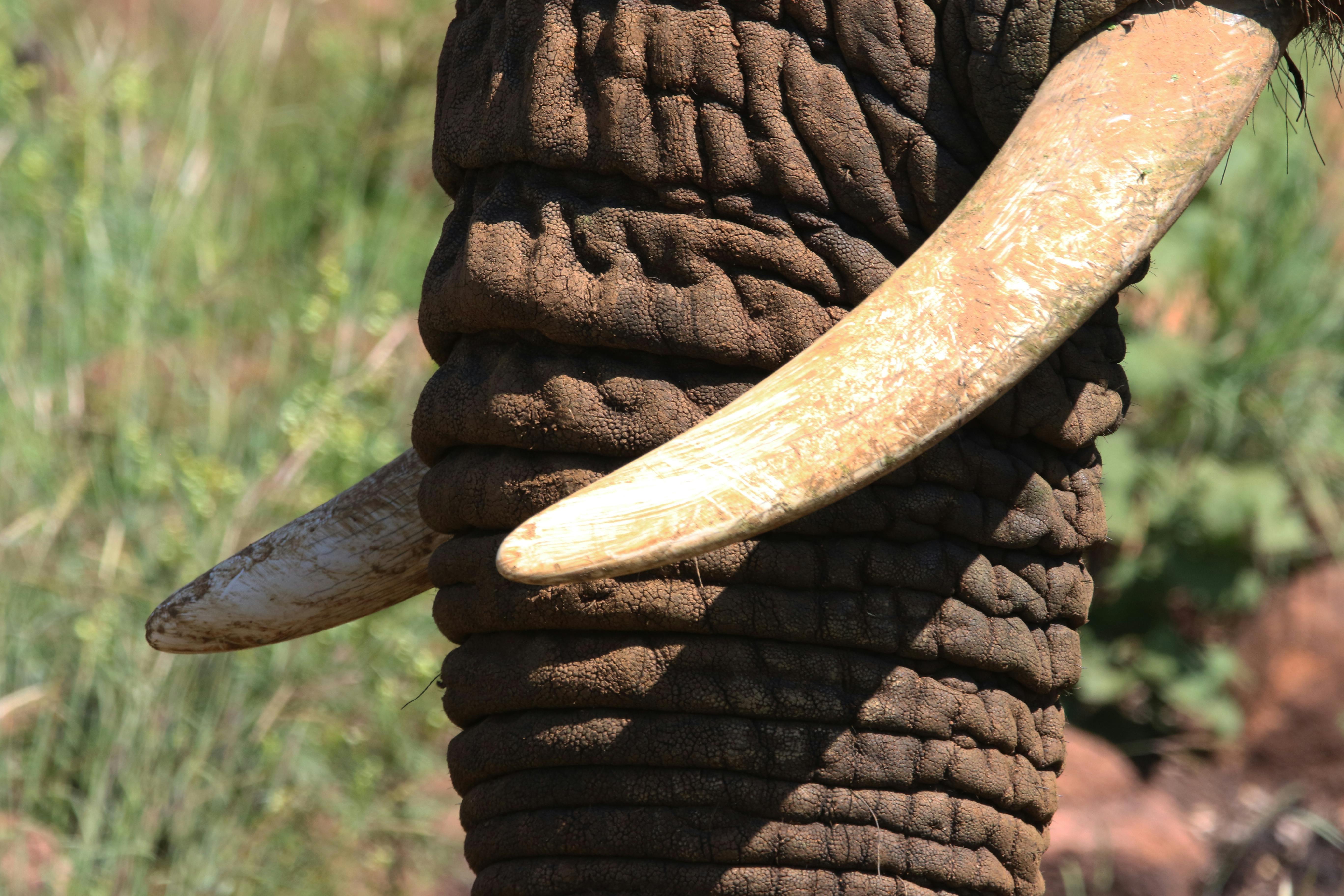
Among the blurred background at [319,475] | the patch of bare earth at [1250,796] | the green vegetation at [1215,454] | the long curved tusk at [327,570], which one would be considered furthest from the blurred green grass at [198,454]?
the green vegetation at [1215,454]

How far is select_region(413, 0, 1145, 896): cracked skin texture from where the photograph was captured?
1.28 m

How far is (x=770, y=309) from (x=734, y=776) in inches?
16.8

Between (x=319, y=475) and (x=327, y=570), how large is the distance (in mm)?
2038

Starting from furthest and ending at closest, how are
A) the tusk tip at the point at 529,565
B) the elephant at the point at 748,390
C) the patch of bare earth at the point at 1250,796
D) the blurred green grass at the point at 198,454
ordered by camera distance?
the patch of bare earth at the point at 1250,796
the blurred green grass at the point at 198,454
the elephant at the point at 748,390
the tusk tip at the point at 529,565

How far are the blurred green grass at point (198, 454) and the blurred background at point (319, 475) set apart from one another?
13 mm

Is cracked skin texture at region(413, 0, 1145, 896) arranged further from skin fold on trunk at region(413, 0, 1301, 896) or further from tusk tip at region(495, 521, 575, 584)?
tusk tip at region(495, 521, 575, 584)

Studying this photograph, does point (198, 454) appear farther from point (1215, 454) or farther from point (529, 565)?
point (1215, 454)

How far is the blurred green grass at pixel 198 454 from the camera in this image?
3.26 metres

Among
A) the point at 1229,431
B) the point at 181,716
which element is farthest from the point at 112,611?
the point at 1229,431

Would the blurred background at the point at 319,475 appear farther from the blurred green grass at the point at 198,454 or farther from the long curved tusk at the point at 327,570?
the long curved tusk at the point at 327,570

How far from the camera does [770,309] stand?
1304 mm

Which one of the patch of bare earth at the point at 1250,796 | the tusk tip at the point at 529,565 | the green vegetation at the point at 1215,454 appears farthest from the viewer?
the green vegetation at the point at 1215,454

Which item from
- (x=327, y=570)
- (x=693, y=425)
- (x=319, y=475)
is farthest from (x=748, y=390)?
(x=319, y=475)

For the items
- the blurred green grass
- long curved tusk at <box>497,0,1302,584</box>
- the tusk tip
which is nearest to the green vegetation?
the blurred green grass
